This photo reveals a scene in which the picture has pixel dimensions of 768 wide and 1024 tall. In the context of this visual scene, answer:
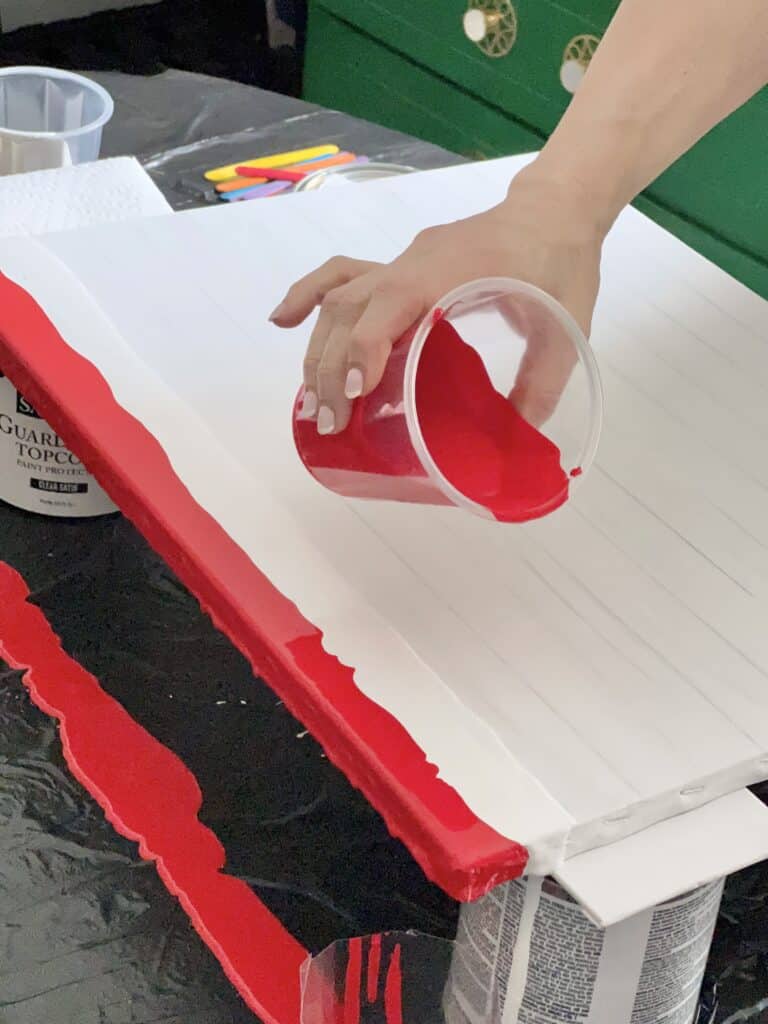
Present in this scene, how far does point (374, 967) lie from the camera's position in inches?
26.3

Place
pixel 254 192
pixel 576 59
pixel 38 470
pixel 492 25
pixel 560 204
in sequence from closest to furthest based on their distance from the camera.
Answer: pixel 560 204 < pixel 38 470 < pixel 254 192 < pixel 576 59 < pixel 492 25

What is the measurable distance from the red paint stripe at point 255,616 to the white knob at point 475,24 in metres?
1.22

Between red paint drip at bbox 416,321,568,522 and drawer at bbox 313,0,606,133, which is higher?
red paint drip at bbox 416,321,568,522

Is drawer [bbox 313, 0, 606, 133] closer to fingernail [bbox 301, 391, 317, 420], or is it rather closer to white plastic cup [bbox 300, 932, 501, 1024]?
fingernail [bbox 301, 391, 317, 420]

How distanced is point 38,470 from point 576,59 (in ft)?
3.78

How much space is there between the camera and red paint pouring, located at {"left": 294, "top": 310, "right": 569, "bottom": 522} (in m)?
0.60

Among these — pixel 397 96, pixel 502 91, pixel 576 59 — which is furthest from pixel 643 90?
pixel 397 96

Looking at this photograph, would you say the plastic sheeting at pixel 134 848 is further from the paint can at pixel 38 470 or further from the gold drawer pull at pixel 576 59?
the gold drawer pull at pixel 576 59

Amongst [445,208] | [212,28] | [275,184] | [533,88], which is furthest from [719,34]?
[212,28]

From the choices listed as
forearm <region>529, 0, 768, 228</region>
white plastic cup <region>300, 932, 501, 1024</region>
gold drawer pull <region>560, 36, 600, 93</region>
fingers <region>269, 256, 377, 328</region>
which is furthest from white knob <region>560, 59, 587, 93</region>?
white plastic cup <region>300, 932, 501, 1024</region>

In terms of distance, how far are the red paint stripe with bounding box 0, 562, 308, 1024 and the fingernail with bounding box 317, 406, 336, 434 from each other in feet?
0.88

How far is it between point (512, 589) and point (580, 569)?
0.04m

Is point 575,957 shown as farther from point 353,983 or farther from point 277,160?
point 277,160

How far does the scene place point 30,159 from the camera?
1.09m
